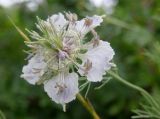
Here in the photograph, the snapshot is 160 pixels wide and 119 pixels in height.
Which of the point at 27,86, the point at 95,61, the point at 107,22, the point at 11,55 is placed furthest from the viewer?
the point at 11,55

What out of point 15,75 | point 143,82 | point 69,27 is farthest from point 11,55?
point 69,27

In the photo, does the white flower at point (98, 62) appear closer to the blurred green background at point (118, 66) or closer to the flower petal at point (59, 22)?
the flower petal at point (59, 22)

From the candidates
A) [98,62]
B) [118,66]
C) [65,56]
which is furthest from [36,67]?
[118,66]

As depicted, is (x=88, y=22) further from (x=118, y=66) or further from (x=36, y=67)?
(x=118, y=66)

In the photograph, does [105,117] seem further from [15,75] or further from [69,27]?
[69,27]

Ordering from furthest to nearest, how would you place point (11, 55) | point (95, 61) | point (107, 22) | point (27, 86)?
point (11, 55) → point (27, 86) → point (107, 22) → point (95, 61)

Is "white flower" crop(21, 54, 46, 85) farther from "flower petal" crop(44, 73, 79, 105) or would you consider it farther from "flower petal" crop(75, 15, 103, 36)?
"flower petal" crop(75, 15, 103, 36)
